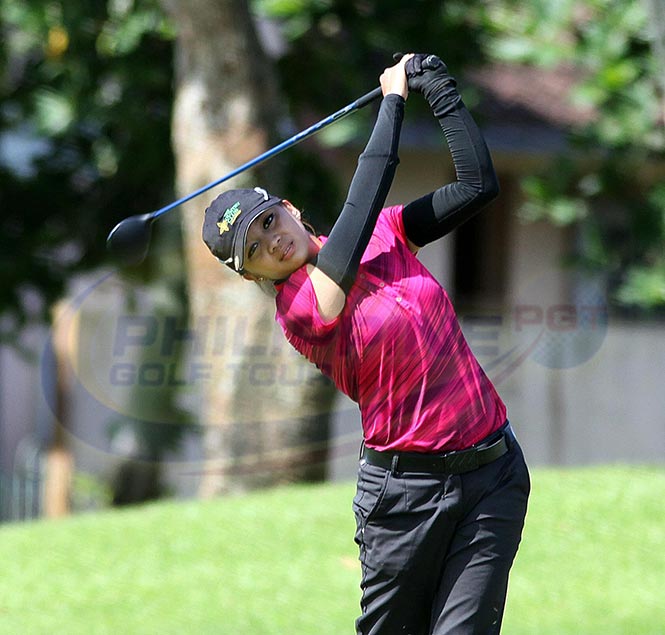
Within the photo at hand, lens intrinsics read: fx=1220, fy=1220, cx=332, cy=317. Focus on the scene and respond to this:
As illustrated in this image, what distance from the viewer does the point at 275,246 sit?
326cm

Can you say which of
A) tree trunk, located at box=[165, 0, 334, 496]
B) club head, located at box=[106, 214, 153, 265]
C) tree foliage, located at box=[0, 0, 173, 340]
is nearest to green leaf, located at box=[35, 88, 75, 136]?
tree foliage, located at box=[0, 0, 173, 340]

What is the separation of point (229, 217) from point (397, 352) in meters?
0.58

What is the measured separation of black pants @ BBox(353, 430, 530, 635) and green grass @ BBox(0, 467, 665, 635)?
2.36 meters

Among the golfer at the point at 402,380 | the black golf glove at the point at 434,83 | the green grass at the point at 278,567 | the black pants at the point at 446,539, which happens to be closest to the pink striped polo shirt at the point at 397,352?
the golfer at the point at 402,380

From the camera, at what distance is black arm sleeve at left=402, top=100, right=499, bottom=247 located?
342 centimetres

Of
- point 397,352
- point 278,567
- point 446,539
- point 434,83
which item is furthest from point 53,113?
point 446,539

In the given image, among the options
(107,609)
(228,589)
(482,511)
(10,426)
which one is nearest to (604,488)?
(228,589)

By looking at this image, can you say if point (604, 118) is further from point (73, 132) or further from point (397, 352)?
point (397, 352)

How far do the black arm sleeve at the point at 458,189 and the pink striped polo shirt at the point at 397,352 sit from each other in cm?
16

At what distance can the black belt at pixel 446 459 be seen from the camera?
10.8 feet

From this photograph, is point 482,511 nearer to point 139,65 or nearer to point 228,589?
point 228,589

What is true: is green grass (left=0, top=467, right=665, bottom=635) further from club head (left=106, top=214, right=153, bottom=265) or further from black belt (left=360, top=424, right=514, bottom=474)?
black belt (left=360, top=424, right=514, bottom=474)

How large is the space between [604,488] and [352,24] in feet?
13.7

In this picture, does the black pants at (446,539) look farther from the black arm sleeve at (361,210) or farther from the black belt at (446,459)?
the black arm sleeve at (361,210)
